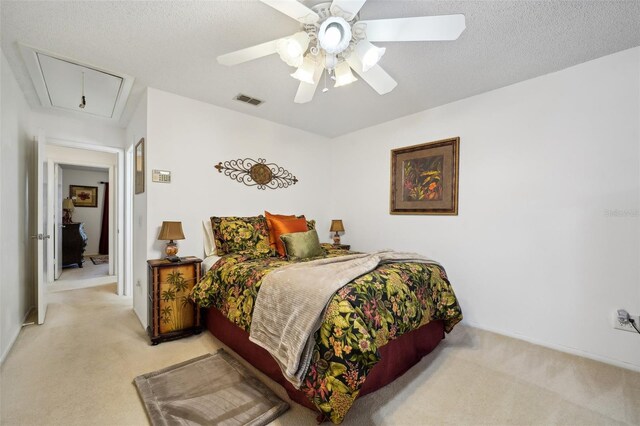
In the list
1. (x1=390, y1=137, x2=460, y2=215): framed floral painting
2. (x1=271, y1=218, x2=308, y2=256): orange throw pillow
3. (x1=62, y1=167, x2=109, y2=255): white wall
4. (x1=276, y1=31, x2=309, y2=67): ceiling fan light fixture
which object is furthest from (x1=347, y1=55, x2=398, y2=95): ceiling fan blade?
(x1=62, y1=167, x2=109, y2=255): white wall

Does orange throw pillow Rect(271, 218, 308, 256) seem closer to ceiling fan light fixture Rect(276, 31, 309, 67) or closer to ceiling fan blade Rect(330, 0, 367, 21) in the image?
ceiling fan light fixture Rect(276, 31, 309, 67)

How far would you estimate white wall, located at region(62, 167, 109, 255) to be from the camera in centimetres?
651

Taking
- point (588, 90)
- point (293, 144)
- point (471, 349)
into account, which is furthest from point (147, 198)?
point (588, 90)

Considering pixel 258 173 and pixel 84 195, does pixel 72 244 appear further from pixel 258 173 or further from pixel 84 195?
pixel 258 173

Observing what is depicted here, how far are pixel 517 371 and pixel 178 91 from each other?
3.88 meters

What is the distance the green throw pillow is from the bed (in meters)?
0.27

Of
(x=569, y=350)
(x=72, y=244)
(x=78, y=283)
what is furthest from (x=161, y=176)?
(x=72, y=244)

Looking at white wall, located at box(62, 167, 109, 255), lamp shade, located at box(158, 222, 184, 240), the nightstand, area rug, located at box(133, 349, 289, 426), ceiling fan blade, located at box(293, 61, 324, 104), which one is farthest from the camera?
white wall, located at box(62, 167, 109, 255)

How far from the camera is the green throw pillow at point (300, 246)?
2.64 m

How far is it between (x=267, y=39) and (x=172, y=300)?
2.34m

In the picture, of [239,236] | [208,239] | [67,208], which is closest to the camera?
[239,236]

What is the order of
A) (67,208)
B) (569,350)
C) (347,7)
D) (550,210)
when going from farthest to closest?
1. (67,208)
2. (550,210)
3. (569,350)
4. (347,7)

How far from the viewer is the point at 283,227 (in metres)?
3.00

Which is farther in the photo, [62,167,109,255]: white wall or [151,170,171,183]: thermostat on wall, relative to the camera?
[62,167,109,255]: white wall
